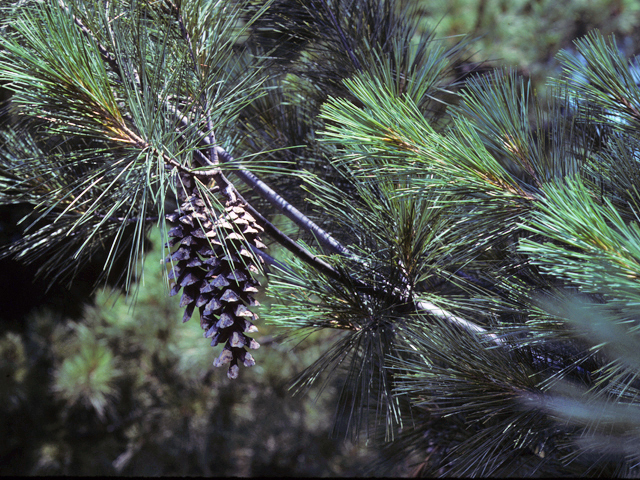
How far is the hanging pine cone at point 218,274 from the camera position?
43 cm

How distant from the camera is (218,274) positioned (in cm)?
45

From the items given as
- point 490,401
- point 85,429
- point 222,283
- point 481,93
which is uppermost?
point 481,93

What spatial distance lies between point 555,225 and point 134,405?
9.42 ft

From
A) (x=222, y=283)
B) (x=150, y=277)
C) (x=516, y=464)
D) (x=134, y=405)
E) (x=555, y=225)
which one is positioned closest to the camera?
(x=555, y=225)

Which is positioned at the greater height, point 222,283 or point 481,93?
point 481,93

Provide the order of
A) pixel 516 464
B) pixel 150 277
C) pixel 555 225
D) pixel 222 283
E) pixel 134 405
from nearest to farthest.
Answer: pixel 555 225, pixel 222 283, pixel 516 464, pixel 150 277, pixel 134 405

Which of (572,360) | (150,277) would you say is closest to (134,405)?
(150,277)

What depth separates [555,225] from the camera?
1.10ft

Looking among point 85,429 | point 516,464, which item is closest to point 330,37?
point 516,464

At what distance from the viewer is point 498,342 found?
17.3 inches

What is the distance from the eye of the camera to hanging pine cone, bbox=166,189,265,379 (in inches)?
17.0

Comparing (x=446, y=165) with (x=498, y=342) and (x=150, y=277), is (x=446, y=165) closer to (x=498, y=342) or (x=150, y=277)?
(x=498, y=342)

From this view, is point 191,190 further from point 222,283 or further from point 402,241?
point 402,241

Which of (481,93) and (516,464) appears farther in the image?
(516,464)
